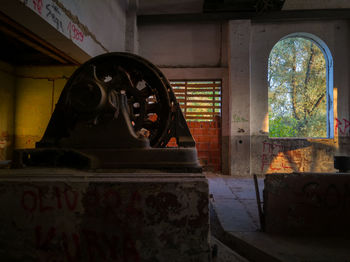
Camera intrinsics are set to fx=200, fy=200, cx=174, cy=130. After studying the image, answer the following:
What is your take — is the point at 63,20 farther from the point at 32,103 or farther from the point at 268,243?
the point at 268,243

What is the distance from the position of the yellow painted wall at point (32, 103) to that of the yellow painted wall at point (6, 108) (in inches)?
4.1

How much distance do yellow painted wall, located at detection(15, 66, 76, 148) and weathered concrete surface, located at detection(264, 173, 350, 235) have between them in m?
5.32

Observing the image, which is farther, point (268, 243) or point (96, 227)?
point (268, 243)

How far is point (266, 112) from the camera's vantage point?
5.99 metres

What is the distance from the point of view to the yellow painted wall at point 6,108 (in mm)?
4859

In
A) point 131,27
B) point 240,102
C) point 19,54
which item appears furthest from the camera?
point 131,27

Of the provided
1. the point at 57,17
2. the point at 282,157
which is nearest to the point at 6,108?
the point at 57,17

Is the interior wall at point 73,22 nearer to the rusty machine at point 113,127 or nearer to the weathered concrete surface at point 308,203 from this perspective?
the rusty machine at point 113,127

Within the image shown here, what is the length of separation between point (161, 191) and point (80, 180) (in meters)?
0.45

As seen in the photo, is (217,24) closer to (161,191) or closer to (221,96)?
(221,96)

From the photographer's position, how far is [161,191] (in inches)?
41.4

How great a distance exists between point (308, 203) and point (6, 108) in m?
6.39

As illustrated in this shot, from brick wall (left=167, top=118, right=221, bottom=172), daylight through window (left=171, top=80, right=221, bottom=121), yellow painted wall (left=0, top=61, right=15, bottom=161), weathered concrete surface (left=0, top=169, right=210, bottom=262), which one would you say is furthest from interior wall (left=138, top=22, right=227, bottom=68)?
weathered concrete surface (left=0, top=169, right=210, bottom=262)

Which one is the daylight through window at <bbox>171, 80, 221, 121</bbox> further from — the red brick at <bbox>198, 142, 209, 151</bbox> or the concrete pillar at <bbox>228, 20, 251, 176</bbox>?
the red brick at <bbox>198, 142, 209, 151</bbox>
